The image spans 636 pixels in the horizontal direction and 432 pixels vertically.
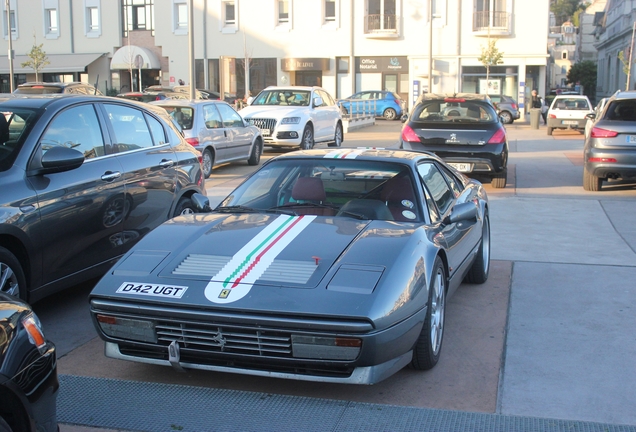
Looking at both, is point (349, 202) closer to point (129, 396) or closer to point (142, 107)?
point (129, 396)

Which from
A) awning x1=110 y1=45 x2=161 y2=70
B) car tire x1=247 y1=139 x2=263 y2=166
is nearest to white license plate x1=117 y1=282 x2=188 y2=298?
car tire x1=247 y1=139 x2=263 y2=166

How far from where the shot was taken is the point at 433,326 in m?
4.77

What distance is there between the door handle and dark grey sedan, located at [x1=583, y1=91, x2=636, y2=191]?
879 cm

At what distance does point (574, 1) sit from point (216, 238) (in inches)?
6406

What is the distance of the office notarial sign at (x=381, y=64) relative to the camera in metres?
46.8

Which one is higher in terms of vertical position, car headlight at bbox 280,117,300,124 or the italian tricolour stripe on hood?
car headlight at bbox 280,117,300,124

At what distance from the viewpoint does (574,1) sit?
15262 cm

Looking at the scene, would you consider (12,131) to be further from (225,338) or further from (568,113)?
(568,113)

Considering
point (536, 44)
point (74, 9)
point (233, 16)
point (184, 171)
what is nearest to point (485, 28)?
point (536, 44)

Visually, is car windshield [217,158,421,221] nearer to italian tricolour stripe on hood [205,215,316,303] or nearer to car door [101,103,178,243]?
italian tricolour stripe on hood [205,215,316,303]

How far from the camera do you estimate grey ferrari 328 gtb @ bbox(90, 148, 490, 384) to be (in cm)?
402

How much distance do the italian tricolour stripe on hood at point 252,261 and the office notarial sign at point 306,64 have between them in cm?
4351

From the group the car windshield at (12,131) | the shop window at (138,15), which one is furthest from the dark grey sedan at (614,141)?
the shop window at (138,15)

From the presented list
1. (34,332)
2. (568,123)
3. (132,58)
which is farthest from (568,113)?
(132,58)
